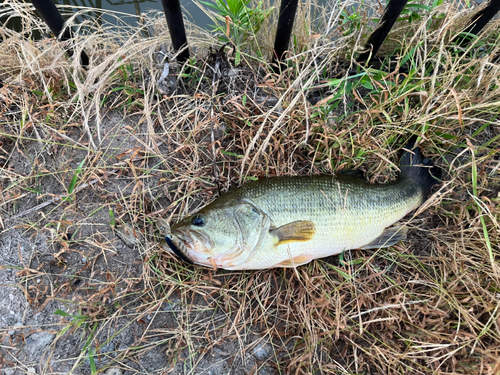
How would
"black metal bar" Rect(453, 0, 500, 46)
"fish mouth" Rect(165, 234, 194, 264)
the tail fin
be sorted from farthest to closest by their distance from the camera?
the tail fin → "black metal bar" Rect(453, 0, 500, 46) → "fish mouth" Rect(165, 234, 194, 264)

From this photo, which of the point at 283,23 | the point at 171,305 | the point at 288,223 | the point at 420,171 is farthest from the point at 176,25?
the point at 420,171

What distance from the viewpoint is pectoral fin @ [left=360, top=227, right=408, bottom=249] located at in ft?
8.39

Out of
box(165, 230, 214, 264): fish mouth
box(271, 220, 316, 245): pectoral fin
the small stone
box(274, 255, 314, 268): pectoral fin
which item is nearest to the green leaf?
box(165, 230, 214, 264): fish mouth

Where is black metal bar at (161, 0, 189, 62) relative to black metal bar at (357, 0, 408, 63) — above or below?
above

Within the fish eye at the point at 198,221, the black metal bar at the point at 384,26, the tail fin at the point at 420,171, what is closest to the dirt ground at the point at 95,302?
the fish eye at the point at 198,221

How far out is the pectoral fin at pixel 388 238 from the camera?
8.39ft

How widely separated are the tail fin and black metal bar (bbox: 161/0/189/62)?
8.13 ft

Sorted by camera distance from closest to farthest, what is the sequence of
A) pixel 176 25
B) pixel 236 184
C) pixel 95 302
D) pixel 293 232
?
1. pixel 293 232
2. pixel 95 302
3. pixel 176 25
4. pixel 236 184

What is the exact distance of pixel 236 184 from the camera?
9.10 ft

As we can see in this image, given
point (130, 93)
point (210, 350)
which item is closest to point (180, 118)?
point (130, 93)

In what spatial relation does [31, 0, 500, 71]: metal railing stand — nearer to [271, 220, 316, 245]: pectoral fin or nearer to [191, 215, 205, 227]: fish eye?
[271, 220, 316, 245]: pectoral fin

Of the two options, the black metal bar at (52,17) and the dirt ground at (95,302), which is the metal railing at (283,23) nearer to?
the black metal bar at (52,17)

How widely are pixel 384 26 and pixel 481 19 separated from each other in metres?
1.01

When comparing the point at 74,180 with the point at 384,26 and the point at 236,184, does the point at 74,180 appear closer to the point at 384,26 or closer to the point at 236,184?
the point at 236,184
